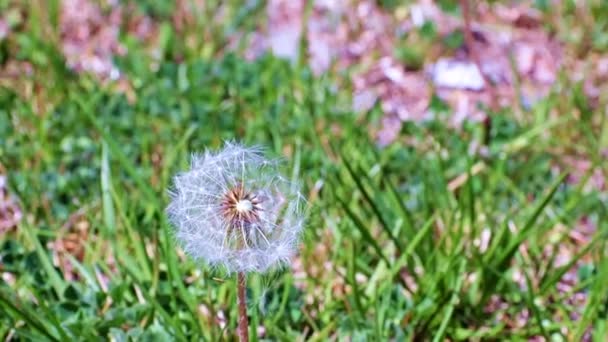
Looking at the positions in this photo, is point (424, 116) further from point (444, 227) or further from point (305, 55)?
point (444, 227)

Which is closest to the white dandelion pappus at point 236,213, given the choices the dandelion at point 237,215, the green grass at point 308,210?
the dandelion at point 237,215

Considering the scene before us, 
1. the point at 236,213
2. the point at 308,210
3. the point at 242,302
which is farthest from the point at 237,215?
the point at 308,210

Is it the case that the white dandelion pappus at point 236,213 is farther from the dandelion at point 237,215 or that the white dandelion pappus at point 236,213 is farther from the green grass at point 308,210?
the green grass at point 308,210

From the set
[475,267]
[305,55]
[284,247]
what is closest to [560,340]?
[475,267]

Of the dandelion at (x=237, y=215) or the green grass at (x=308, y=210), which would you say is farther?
the green grass at (x=308, y=210)

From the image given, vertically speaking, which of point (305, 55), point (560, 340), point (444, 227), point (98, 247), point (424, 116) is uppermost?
point (305, 55)

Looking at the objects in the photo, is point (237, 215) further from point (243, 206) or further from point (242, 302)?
point (242, 302)

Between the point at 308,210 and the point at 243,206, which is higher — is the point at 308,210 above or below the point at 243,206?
above

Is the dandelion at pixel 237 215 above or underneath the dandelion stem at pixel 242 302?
above
